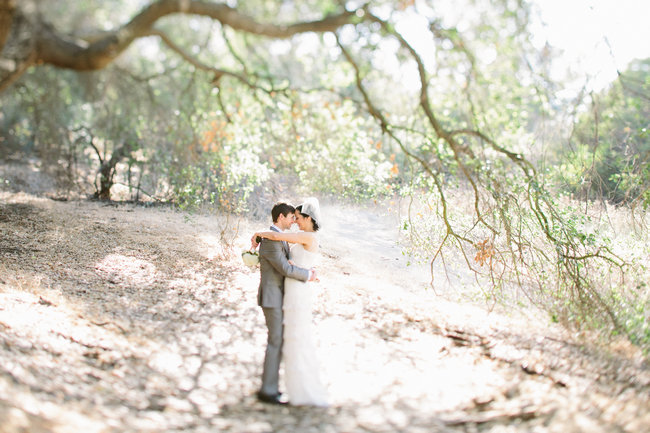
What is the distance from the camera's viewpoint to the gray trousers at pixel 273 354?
4.29m

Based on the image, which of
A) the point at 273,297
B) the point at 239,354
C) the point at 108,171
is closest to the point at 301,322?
the point at 273,297

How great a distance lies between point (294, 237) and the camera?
14.8ft

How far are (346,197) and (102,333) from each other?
284 inches

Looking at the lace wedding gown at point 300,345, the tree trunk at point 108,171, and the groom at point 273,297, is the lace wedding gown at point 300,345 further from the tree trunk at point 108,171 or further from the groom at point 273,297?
the tree trunk at point 108,171

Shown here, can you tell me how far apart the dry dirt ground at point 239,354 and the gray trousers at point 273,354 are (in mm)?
199

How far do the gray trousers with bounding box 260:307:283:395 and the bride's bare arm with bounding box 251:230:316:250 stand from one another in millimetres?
619

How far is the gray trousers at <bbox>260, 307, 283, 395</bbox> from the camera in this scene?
14.1ft

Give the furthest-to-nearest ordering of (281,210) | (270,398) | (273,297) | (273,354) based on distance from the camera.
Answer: (281,210)
(273,297)
(273,354)
(270,398)

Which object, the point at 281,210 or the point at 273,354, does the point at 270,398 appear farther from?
the point at 281,210

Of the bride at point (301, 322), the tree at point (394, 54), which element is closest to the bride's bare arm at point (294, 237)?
the bride at point (301, 322)

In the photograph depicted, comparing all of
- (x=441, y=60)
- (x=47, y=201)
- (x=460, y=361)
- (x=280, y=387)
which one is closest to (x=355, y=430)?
(x=280, y=387)

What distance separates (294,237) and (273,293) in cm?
54

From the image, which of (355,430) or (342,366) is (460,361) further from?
(355,430)

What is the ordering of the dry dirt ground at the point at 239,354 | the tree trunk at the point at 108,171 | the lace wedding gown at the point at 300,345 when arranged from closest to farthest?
the dry dirt ground at the point at 239,354 < the lace wedding gown at the point at 300,345 < the tree trunk at the point at 108,171
